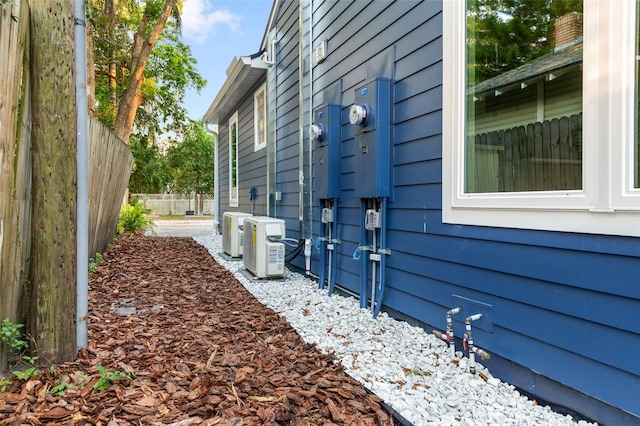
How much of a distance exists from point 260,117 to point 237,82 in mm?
786

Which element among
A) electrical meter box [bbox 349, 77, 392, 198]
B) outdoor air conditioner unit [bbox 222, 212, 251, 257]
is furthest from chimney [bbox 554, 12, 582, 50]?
outdoor air conditioner unit [bbox 222, 212, 251, 257]

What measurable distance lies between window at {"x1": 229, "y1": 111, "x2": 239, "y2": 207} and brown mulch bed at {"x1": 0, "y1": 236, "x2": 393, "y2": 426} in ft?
19.7

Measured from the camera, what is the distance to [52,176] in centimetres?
225

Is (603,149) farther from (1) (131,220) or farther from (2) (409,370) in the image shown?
(1) (131,220)

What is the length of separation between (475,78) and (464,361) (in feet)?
5.39

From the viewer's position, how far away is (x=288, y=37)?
591 centimetres

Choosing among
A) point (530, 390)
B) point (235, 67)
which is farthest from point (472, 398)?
point (235, 67)

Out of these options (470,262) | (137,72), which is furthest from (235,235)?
(137,72)

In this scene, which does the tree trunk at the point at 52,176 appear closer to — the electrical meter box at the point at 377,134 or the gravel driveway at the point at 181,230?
the electrical meter box at the point at 377,134

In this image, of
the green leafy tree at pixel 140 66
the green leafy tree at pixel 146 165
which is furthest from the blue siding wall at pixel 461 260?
the green leafy tree at pixel 146 165

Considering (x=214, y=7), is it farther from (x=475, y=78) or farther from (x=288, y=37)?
(x=475, y=78)

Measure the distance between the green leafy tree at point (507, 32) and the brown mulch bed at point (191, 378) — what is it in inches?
75.2

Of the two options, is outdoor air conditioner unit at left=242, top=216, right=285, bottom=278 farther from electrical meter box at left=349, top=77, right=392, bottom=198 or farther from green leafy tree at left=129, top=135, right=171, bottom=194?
green leafy tree at left=129, top=135, right=171, bottom=194

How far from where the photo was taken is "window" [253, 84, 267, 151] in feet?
23.2
